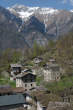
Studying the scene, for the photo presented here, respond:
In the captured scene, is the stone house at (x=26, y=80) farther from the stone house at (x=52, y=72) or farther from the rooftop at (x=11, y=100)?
the rooftop at (x=11, y=100)

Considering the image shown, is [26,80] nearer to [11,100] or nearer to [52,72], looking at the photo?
[52,72]

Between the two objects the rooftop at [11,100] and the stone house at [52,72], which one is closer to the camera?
the rooftop at [11,100]

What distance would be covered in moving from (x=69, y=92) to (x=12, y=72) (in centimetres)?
1852

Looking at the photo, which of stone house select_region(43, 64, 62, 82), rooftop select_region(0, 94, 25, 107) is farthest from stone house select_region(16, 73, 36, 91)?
rooftop select_region(0, 94, 25, 107)

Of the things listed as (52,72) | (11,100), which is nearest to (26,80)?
(52,72)

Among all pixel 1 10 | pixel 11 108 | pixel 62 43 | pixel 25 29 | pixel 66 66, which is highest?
pixel 1 10

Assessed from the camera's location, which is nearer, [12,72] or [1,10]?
[12,72]

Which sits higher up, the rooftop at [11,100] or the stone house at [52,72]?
the stone house at [52,72]

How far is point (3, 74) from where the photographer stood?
115 ft

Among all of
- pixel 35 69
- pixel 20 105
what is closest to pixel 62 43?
pixel 35 69

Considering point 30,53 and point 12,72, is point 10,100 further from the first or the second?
point 30,53

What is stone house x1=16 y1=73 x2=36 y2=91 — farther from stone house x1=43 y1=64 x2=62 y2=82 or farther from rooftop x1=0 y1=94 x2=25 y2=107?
rooftop x1=0 y1=94 x2=25 y2=107

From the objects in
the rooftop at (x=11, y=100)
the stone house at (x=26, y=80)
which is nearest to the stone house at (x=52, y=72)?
the stone house at (x=26, y=80)

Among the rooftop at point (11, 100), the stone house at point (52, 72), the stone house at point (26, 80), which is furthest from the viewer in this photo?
the stone house at point (52, 72)
